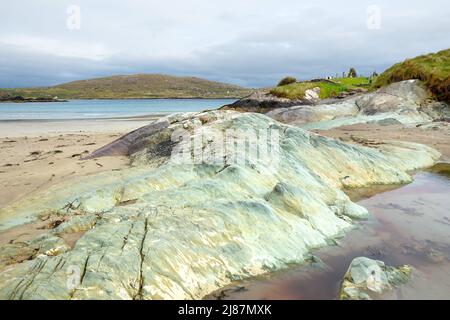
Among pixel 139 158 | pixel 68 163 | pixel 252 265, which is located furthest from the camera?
pixel 68 163

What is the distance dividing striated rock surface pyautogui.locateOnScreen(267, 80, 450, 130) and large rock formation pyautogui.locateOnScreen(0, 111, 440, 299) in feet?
44.6

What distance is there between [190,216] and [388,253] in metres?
3.10

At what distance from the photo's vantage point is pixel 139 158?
32.9ft

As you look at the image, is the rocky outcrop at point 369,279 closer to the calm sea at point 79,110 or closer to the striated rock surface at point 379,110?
the striated rock surface at point 379,110

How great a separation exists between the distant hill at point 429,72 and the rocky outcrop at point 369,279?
2305cm

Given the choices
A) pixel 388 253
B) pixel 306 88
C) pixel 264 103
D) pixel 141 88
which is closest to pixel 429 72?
pixel 306 88

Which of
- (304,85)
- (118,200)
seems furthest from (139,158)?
(304,85)

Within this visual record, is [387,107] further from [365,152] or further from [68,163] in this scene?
[68,163]

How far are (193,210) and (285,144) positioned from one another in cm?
428

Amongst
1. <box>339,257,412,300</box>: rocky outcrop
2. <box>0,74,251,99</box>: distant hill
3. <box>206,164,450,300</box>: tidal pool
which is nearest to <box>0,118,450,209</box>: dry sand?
<box>206,164,450,300</box>: tidal pool

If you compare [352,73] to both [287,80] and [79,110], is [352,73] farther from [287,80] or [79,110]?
[79,110]

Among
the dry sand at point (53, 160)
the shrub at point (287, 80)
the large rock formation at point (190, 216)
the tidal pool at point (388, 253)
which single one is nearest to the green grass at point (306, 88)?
the shrub at point (287, 80)

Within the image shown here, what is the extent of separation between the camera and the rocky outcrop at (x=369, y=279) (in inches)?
175

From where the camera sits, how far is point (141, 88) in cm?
14012
